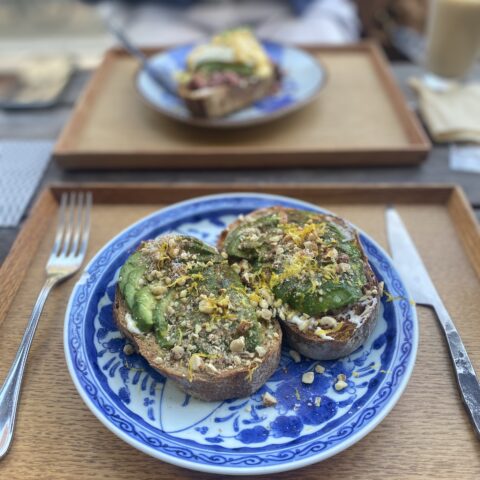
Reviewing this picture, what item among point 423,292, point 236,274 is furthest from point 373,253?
point 236,274

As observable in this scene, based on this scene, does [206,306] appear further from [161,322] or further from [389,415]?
[389,415]

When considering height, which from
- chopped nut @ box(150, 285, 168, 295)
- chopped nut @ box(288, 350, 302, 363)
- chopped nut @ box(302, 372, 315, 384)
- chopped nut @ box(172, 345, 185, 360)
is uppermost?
chopped nut @ box(150, 285, 168, 295)

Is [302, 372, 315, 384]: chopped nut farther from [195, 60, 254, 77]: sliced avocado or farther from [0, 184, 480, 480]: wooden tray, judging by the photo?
[195, 60, 254, 77]: sliced avocado

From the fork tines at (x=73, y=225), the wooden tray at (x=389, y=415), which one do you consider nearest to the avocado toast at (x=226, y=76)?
the wooden tray at (x=389, y=415)

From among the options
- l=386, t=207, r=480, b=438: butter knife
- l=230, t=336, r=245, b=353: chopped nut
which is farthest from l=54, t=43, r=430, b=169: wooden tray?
l=230, t=336, r=245, b=353: chopped nut

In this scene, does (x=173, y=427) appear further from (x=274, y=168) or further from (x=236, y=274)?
(x=274, y=168)

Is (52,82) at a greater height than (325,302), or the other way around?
(325,302)
